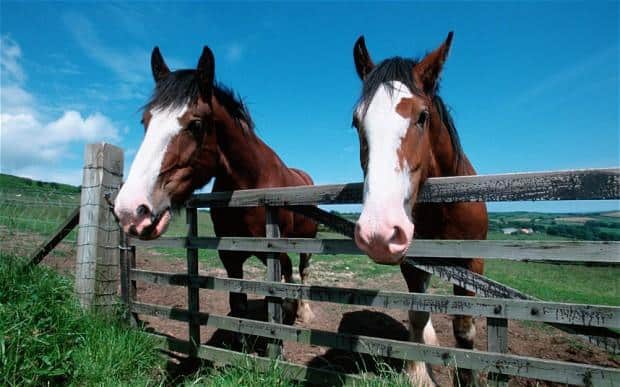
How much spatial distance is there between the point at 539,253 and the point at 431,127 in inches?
45.9

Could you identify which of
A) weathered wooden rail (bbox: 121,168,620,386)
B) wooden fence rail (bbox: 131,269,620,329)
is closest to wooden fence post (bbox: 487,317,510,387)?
weathered wooden rail (bbox: 121,168,620,386)

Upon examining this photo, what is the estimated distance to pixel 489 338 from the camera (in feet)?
7.24

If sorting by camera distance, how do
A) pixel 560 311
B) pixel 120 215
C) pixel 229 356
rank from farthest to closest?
pixel 229 356 < pixel 120 215 < pixel 560 311

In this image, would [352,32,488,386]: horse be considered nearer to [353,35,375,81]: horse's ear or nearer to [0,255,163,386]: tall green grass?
[353,35,375,81]: horse's ear

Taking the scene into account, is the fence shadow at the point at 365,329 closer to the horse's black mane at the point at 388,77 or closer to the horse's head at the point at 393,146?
the horse's head at the point at 393,146

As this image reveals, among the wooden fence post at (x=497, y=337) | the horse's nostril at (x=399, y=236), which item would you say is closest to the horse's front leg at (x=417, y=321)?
the wooden fence post at (x=497, y=337)

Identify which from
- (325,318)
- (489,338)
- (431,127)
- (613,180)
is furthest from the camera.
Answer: (325,318)

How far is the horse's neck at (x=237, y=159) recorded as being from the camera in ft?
11.7

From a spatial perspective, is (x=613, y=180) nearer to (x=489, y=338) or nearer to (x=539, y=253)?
(x=539, y=253)

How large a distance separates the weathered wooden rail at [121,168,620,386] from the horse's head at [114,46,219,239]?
52cm

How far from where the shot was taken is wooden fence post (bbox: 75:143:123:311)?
3.88 meters

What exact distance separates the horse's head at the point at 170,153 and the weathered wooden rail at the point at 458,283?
1.70ft

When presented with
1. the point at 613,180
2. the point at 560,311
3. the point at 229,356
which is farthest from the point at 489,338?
the point at 229,356

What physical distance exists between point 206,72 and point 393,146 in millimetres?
2189
